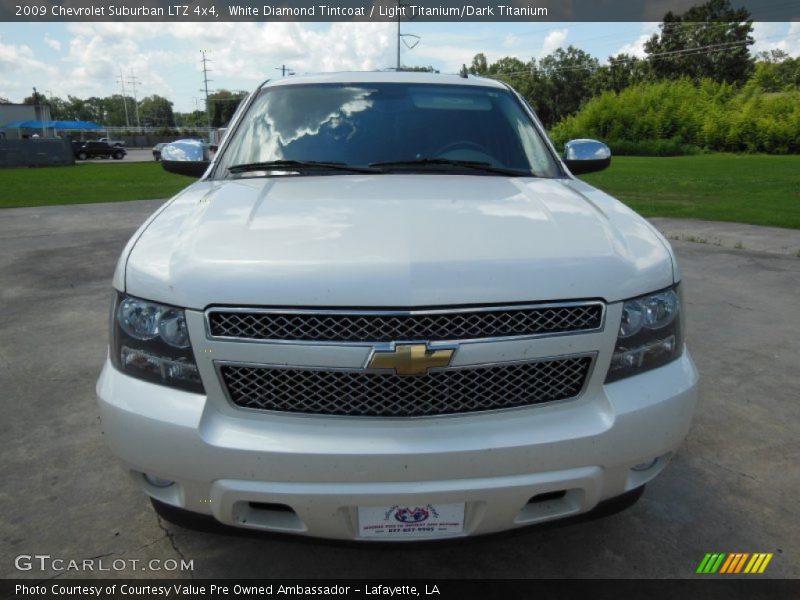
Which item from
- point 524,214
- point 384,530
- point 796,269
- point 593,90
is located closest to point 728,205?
point 796,269

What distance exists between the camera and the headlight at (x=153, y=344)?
1825 millimetres

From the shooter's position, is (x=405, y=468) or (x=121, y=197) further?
(x=121, y=197)

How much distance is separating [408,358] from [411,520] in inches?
18.6

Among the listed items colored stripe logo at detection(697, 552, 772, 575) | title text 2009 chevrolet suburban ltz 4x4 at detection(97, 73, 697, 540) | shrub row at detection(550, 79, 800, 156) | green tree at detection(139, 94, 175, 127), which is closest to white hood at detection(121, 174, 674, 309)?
title text 2009 chevrolet suburban ltz 4x4 at detection(97, 73, 697, 540)

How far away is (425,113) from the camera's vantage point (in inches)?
131

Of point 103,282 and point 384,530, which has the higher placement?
point 384,530

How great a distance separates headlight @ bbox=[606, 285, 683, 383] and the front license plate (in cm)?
61

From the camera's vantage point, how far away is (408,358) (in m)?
1.71

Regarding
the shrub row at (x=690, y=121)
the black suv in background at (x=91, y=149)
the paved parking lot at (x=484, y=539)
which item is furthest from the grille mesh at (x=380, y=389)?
the black suv in background at (x=91, y=149)

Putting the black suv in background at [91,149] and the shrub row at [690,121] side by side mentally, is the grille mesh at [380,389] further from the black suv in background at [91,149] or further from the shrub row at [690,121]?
the black suv in background at [91,149]

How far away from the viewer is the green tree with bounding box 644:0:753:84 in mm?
66062

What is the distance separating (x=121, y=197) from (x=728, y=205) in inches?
499

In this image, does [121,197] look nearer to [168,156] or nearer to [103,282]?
[103,282]

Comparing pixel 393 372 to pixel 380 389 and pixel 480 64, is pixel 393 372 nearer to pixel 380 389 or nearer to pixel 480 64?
pixel 380 389
